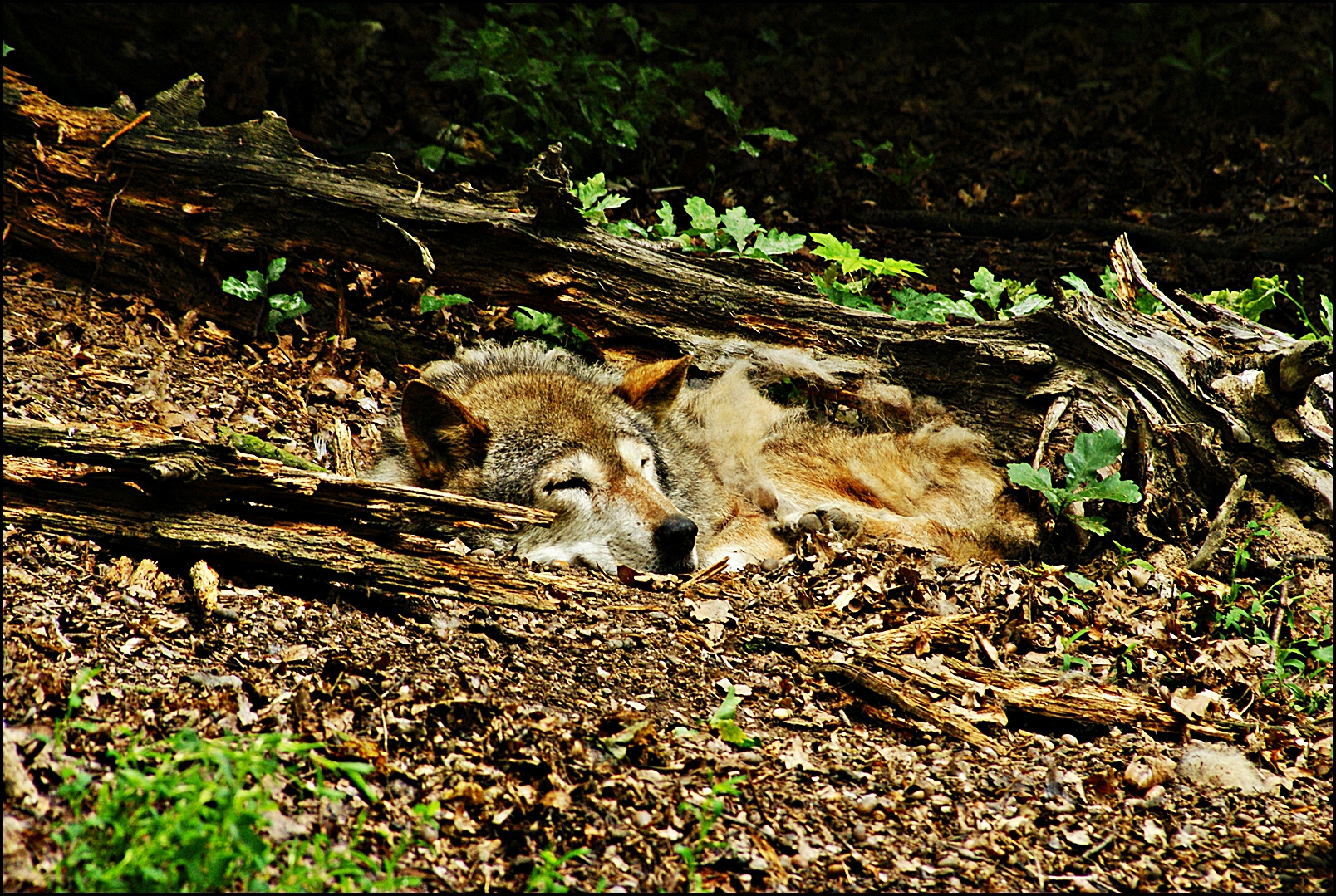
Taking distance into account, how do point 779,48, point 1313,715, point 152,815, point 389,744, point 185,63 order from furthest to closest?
point 779,48
point 185,63
point 1313,715
point 389,744
point 152,815

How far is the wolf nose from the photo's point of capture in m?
4.55

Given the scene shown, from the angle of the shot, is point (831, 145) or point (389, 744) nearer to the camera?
point (389, 744)

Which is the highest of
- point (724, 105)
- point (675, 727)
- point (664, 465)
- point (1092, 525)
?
point (724, 105)

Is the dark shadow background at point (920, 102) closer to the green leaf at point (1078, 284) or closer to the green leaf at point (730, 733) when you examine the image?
the green leaf at point (1078, 284)

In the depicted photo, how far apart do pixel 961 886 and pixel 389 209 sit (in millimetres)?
4817

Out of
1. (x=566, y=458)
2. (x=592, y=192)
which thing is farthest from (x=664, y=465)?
(x=592, y=192)

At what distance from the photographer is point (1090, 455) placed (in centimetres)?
461

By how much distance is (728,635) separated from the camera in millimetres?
3902

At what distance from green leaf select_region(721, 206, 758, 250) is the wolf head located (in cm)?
142

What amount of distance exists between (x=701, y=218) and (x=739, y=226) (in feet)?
1.30

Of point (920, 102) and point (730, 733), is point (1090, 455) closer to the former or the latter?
point (730, 733)

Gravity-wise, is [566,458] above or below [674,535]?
above

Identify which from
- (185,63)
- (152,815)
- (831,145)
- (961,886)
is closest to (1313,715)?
(961,886)

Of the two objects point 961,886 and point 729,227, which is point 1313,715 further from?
point 729,227
